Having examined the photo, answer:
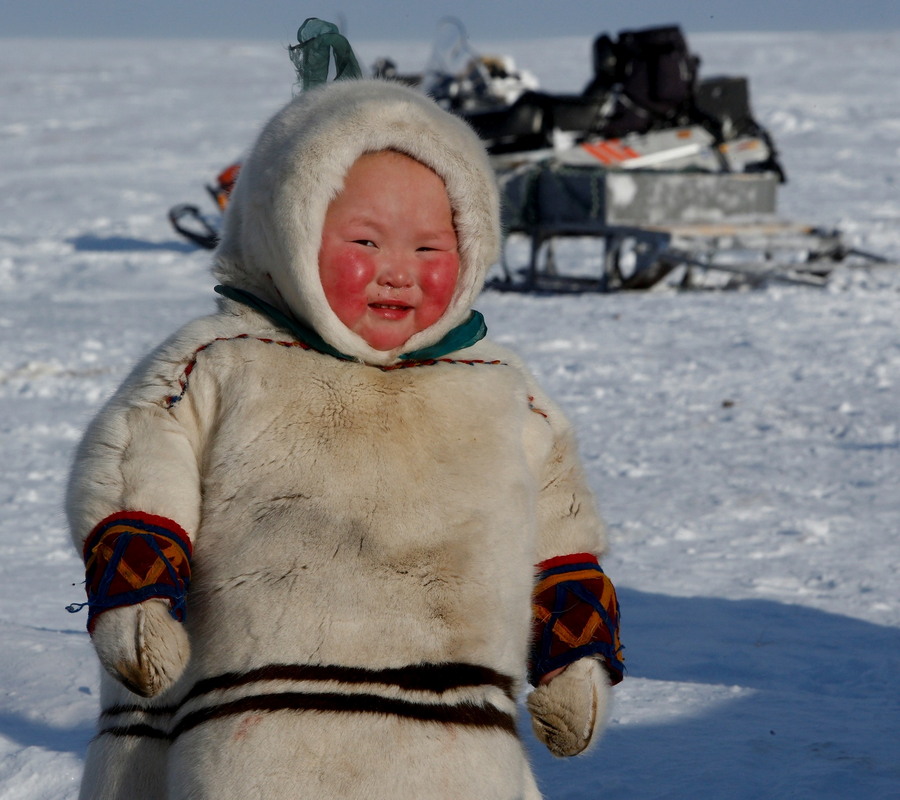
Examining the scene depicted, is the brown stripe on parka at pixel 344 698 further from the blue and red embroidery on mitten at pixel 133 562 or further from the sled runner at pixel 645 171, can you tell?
the sled runner at pixel 645 171

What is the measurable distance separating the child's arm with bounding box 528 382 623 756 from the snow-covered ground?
844 mm

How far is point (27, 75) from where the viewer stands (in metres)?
34.7

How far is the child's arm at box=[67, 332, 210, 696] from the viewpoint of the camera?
5.04ft

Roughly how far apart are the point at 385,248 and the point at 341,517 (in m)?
0.41

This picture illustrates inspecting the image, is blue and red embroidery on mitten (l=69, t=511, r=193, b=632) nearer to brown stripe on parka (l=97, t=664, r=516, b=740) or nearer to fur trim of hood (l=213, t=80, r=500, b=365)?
brown stripe on parka (l=97, t=664, r=516, b=740)

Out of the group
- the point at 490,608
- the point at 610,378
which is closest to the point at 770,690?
the point at 490,608

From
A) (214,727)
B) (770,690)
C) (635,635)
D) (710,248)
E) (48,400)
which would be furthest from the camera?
(710,248)

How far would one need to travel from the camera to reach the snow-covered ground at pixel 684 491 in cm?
284

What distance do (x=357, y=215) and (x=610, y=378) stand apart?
5.80 meters

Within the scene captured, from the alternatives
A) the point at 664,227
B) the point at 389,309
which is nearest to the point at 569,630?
the point at 389,309

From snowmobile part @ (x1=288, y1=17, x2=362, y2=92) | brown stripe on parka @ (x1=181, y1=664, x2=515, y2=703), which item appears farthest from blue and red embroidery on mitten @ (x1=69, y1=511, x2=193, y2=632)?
snowmobile part @ (x1=288, y1=17, x2=362, y2=92)

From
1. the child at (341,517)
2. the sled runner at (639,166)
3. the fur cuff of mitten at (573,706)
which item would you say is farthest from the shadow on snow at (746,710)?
the sled runner at (639,166)

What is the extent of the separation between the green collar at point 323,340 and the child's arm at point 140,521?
16 cm

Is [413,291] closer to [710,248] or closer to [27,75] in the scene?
[710,248]
